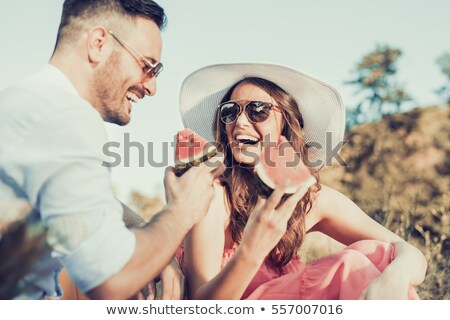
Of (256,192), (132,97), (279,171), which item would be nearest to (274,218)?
(279,171)

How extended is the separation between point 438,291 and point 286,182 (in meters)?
3.15

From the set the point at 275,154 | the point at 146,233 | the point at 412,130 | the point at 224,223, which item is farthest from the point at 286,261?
the point at 412,130

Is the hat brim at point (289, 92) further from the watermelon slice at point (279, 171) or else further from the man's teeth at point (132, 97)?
the man's teeth at point (132, 97)

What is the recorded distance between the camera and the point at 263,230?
2709 mm

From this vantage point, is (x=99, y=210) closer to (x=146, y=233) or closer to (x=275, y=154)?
(x=146, y=233)

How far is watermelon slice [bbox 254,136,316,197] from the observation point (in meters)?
2.96

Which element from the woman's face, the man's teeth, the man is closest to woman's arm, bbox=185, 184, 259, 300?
the woman's face

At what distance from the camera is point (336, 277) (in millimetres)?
3143

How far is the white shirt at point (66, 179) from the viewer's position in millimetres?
2094

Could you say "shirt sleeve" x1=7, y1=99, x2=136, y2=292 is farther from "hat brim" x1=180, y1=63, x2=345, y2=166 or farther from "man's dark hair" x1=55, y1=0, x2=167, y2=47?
"hat brim" x1=180, y1=63, x2=345, y2=166

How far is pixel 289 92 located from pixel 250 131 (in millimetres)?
531

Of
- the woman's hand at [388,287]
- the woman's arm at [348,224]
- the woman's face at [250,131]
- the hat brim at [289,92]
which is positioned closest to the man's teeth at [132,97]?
the woman's face at [250,131]

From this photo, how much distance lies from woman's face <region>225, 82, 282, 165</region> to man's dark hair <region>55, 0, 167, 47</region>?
115 centimetres
